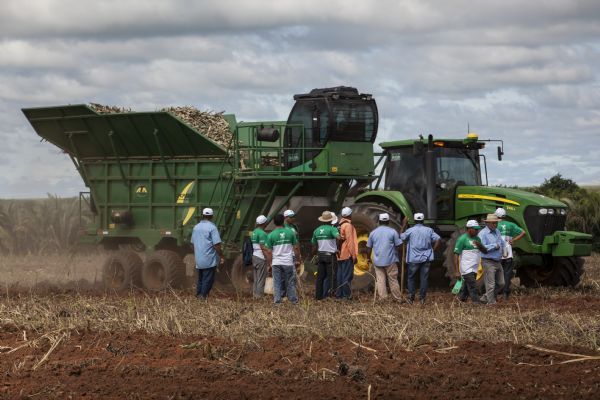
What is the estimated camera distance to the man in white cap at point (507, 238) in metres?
18.8

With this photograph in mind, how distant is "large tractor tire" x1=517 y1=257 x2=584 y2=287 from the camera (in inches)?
795

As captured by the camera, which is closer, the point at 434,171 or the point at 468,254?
the point at 468,254

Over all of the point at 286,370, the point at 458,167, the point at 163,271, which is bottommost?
the point at 286,370

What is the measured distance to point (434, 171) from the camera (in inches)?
791

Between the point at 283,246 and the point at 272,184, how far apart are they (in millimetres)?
3698

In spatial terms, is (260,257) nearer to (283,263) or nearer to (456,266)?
(283,263)

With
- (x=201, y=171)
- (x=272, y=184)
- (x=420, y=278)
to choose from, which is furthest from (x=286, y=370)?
(x=201, y=171)

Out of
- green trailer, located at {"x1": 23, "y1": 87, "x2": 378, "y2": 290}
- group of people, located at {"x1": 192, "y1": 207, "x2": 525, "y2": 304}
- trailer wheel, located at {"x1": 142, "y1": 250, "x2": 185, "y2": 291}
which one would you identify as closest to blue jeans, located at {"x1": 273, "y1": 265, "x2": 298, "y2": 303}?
group of people, located at {"x1": 192, "y1": 207, "x2": 525, "y2": 304}

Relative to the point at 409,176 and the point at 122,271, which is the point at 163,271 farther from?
the point at 409,176

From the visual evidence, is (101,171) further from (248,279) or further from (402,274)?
(402,274)

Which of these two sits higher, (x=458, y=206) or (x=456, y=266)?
(x=458, y=206)

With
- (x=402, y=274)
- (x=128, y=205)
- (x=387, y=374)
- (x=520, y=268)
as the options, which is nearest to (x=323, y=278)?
(x=402, y=274)

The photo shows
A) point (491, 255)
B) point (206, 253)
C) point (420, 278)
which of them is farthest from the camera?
point (206, 253)

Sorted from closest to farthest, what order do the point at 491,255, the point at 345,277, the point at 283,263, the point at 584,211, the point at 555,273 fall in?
the point at 491,255 < the point at 283,263 < the point at 345,277 < the point at 555,273 < the point at 584,211
